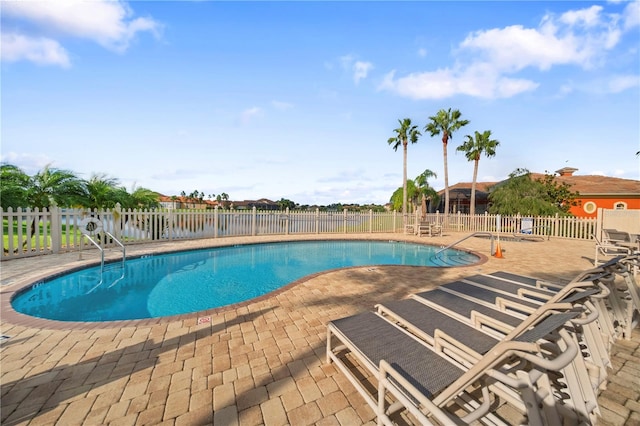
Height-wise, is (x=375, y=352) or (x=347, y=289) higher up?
(x=375, y=352)

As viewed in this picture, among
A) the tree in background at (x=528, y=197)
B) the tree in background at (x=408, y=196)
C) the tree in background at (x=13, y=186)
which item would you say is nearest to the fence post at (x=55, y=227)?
the tree in background at (x=13, y=186)

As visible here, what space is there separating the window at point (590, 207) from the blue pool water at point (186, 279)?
20707mm

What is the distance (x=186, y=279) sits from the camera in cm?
668

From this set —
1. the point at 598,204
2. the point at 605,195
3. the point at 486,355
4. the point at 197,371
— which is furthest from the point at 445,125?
the point at 197,371

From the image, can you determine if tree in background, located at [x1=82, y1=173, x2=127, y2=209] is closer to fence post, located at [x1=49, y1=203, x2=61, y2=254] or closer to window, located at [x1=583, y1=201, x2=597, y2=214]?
fence post, located at [x1=49, y1=203, x2=61, y2=254]

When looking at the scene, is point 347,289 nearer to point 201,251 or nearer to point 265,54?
point 201,251

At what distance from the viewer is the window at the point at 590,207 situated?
71.6 feet

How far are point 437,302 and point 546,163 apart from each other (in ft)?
93.5

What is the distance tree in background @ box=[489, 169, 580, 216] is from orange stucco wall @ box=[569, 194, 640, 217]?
2.81m

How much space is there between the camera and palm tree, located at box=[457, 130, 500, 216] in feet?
68.5

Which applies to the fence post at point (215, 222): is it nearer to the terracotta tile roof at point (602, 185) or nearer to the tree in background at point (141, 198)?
the tree in background at point (141, 198)

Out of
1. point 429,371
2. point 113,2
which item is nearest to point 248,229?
point 113,2

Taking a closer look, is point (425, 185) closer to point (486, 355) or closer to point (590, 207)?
point (590, 207)

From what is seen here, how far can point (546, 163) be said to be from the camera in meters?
23.3
